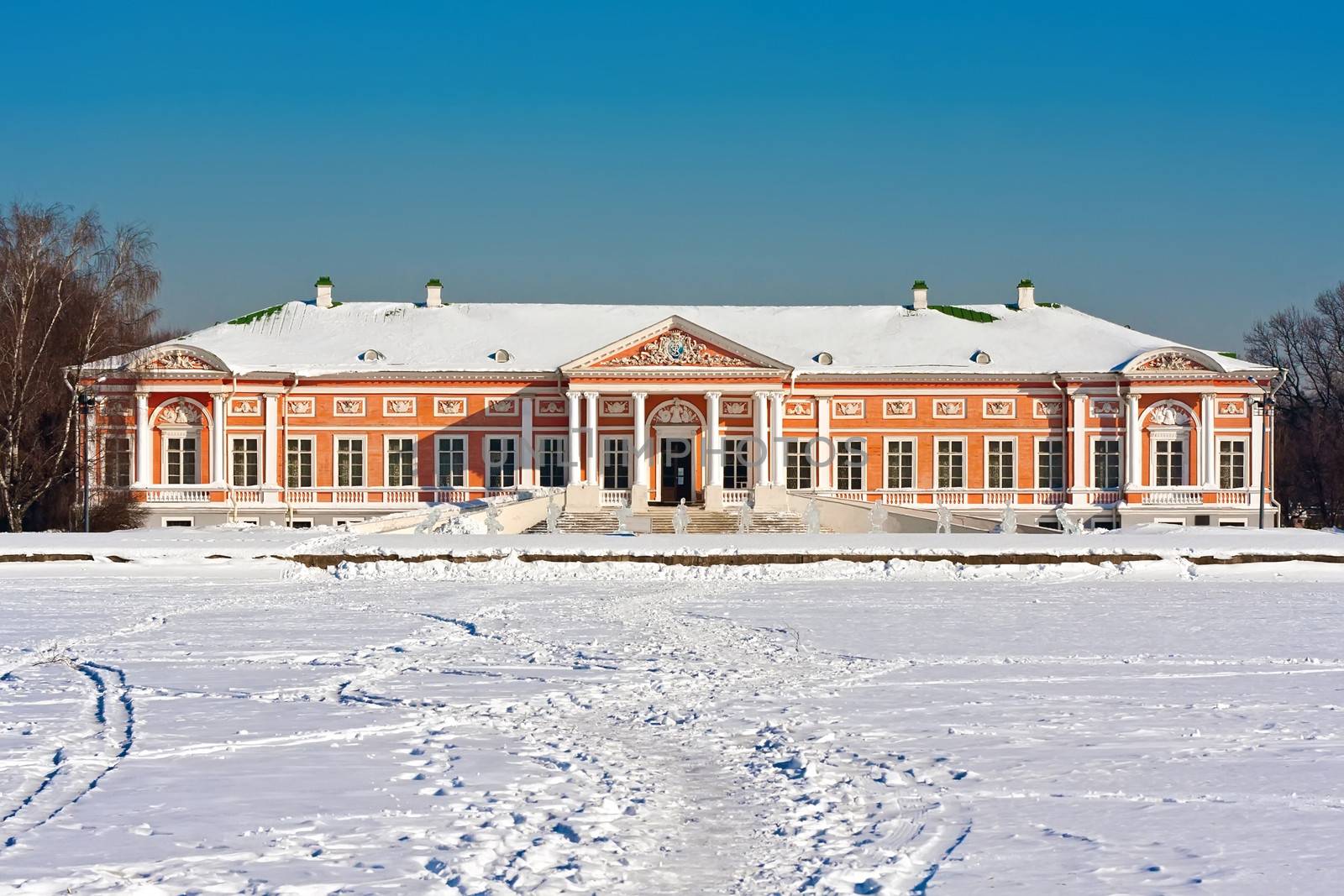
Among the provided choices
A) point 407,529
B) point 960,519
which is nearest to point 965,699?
point 407,529

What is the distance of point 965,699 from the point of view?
10.3 m

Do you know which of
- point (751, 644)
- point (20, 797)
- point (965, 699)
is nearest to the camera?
point (20, 797)

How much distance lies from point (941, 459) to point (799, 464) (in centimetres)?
420

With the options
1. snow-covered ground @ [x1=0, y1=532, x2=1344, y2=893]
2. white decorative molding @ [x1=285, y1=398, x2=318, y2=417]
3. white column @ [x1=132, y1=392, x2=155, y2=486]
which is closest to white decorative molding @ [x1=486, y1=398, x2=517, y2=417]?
white decorative molding @ [x1=285, y1=398, x2=318, y2=417]

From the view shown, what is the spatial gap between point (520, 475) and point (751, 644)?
27960 millimetres

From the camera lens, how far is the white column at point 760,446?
38969mm

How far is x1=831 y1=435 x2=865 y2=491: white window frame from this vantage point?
41438 millimetres

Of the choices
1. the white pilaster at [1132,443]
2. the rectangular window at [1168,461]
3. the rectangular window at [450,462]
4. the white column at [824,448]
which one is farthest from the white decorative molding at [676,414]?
the rectangular window at [1168,461]

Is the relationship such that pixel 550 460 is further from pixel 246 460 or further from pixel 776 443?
pixel 246 460

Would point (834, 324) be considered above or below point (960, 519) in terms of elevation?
above

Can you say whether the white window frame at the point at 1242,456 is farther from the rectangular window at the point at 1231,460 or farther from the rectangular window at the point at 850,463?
the rectangular window at the point at 850,463

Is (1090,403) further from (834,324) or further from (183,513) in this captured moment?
(183,513)

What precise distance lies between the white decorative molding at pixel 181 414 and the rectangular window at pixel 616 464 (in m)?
11.6

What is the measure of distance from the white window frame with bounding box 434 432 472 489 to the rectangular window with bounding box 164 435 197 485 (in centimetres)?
677
